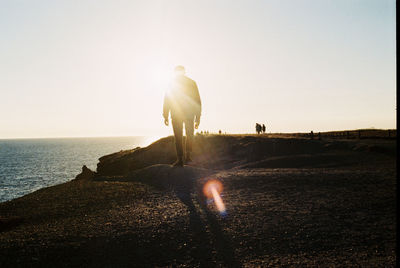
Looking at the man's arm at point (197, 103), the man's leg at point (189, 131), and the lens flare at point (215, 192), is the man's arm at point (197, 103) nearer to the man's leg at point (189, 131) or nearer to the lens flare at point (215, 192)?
the man's leg at point (189, 131)

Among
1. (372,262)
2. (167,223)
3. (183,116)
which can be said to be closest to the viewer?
(372,262)

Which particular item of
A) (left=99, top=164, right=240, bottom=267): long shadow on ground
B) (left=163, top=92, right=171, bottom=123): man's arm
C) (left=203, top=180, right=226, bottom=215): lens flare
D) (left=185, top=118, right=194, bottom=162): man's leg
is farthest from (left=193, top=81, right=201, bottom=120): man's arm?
(left=203, top=180, right=226, bottom=215): lens flare

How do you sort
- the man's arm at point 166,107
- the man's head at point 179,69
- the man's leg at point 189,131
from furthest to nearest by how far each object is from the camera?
the man's leg at point 189,131
the man's arm at point 166,107
the man's head at point 179,69

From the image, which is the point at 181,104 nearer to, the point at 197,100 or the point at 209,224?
the point at 197,100

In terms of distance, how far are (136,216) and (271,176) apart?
16.9 feet

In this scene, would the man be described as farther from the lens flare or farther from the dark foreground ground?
the lens flare

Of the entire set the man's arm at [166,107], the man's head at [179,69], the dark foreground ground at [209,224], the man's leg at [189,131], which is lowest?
the dark foreground ground at [209,224]

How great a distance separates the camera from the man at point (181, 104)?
1082cm

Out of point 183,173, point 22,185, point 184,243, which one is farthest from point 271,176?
point 22,185

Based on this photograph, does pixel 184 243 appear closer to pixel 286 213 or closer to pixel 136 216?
pixel 136 216

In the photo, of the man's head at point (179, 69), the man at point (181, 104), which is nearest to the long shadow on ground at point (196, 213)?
the man at point (181, 104)

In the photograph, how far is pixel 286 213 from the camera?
554cm

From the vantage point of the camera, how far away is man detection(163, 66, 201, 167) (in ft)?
35.5

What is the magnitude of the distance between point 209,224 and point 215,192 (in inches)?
Answer: 103
